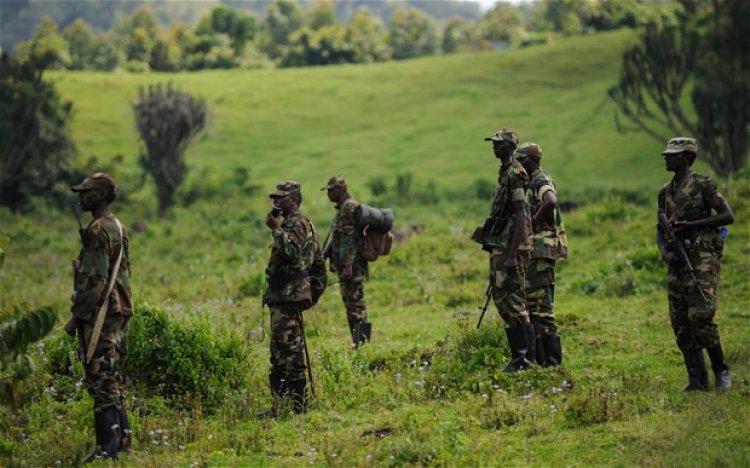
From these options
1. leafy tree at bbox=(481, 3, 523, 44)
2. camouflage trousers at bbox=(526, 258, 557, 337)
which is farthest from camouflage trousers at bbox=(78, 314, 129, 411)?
leafy tree at bbox=(481, 3, 523, 44)

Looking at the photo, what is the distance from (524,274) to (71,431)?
4644 millimetres

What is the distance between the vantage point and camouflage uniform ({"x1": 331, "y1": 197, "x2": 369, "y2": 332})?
12680mm

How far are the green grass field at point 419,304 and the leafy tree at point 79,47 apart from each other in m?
32.7

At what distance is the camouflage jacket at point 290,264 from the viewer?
30.4 feet

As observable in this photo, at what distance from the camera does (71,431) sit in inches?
346

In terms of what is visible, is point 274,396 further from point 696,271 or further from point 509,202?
point 696,271

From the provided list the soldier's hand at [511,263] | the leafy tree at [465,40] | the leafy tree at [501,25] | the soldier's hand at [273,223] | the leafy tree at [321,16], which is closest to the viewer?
the soldier's hand at [273,223]

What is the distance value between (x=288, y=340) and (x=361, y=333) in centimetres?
350

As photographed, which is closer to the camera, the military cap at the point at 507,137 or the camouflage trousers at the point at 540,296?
the military cap at the point at 507,137

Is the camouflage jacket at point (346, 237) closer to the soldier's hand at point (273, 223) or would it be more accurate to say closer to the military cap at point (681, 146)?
the soldier's hand at point (273, 223)

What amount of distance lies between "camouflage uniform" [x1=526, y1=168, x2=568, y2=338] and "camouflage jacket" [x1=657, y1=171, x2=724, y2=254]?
1.36 metres

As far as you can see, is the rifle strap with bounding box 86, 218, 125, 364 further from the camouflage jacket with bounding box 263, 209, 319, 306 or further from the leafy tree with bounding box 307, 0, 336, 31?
the leafy tree with bounding box 307, 0, 336, 31

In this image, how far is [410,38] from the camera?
99750 millimetres

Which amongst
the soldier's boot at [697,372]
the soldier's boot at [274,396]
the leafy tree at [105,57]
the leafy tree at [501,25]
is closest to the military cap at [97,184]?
the soldier's boot at [274,396]
